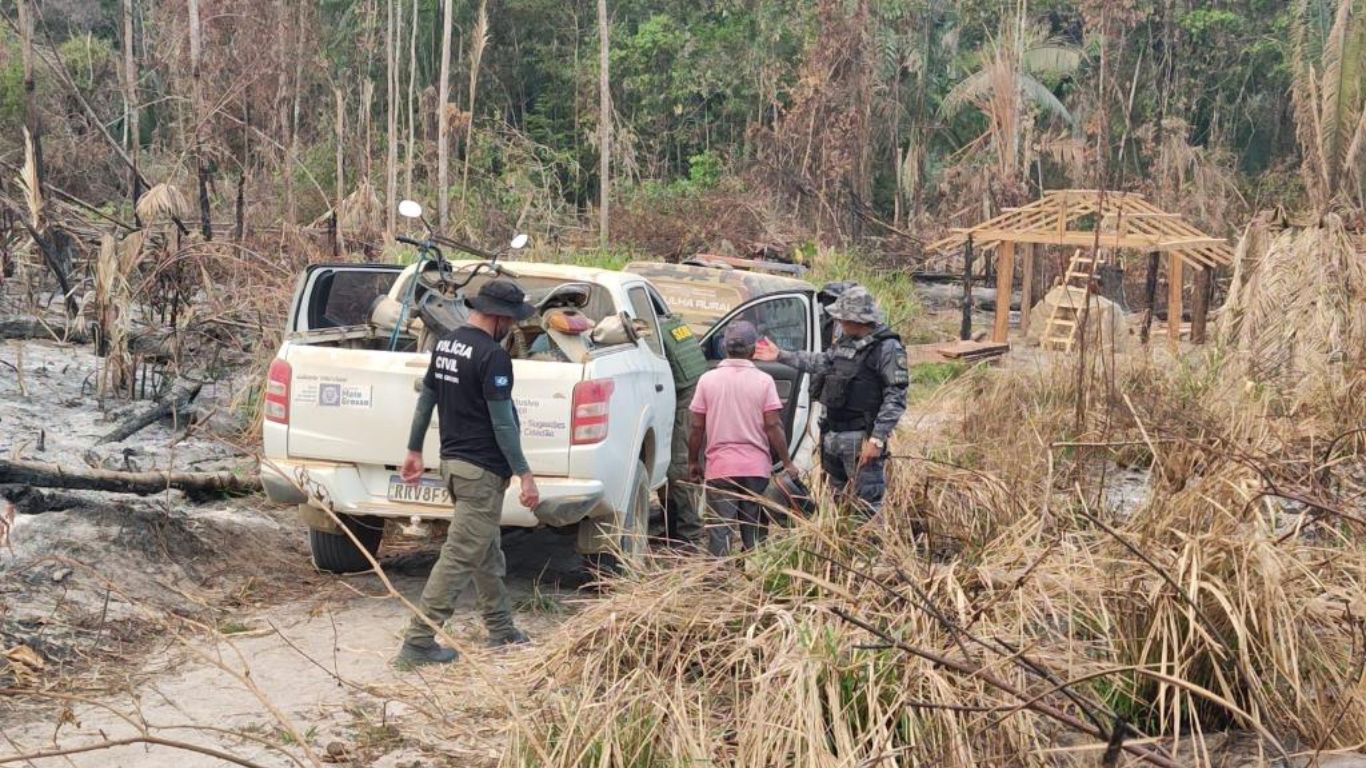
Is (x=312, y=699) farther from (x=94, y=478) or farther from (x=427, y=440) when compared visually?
(x=94, y=478)

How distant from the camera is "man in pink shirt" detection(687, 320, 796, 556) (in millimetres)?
7820

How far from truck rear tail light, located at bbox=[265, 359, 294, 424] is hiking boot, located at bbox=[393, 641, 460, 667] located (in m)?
1.67

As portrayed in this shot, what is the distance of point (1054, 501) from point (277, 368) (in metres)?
3.85

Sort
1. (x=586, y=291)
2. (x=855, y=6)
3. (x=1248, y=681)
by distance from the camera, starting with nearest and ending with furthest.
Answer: (x=1248, y=681) < (x=586, y=291) < (x=855, y=6)

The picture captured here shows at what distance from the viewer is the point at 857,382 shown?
26.7 feet

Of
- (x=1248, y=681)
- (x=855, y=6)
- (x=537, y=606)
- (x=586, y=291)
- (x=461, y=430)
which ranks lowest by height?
(x=537, y=606)

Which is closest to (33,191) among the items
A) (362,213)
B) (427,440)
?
(362,213)

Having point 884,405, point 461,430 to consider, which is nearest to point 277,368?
point 461,430

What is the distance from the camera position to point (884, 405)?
26.0 ft

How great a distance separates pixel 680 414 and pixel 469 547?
115 inches

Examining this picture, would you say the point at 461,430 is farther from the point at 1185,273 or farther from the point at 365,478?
the point at 1185,273

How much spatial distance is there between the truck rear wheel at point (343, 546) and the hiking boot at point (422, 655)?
5.34ft

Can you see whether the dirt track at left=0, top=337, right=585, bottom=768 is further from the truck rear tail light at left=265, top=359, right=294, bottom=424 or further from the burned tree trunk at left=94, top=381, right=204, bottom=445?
the truck rear tail light at left=265, top=359, right=294, bottom=424

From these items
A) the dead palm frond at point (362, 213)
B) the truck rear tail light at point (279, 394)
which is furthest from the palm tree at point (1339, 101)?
the truck rear tail light at point (279, 394)
